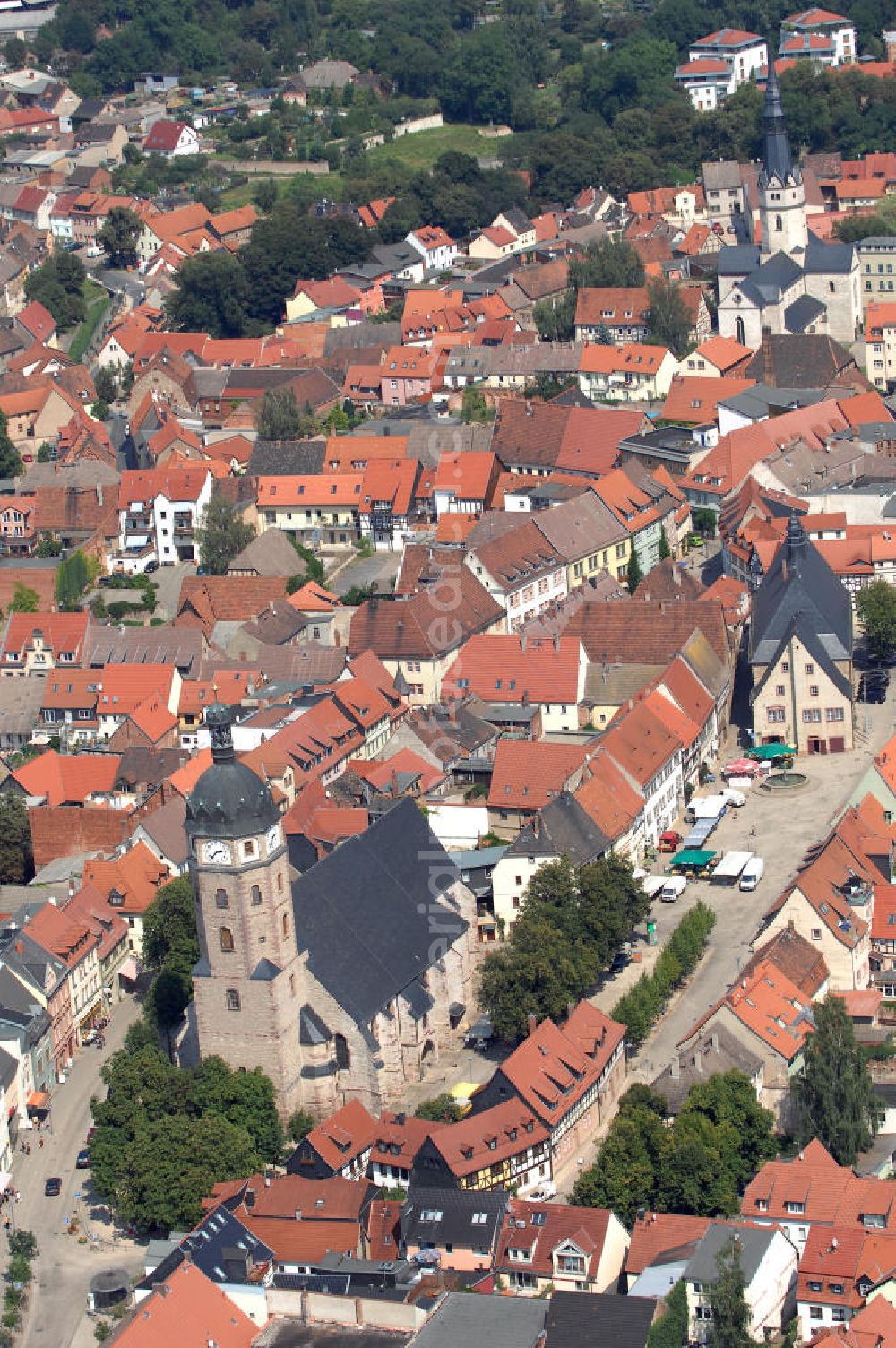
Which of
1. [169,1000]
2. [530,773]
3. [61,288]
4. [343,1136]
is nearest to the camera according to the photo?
[343,1136]

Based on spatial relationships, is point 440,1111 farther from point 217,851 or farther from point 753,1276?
point 753,1276

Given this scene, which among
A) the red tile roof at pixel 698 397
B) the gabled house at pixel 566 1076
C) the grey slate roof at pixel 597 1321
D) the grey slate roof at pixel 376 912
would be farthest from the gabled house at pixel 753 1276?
the red tile roof at pixel 698 397

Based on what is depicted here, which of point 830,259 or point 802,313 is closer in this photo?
point 802,313

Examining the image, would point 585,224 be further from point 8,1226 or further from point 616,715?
point 8,1226

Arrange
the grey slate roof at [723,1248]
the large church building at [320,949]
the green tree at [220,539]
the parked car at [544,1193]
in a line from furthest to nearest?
the green tree at [220,539] → the large church building at [320,949] → the parked car at [544,1193] → the grey slate roof at [723,1248]

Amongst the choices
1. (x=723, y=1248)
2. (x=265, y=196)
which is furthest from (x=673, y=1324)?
(x=265, y=196)

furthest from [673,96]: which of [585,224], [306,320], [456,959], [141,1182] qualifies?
[141,1182]

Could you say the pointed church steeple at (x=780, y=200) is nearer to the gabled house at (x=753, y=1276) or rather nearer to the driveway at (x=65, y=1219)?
the driveway at (x=65, y=1219)
